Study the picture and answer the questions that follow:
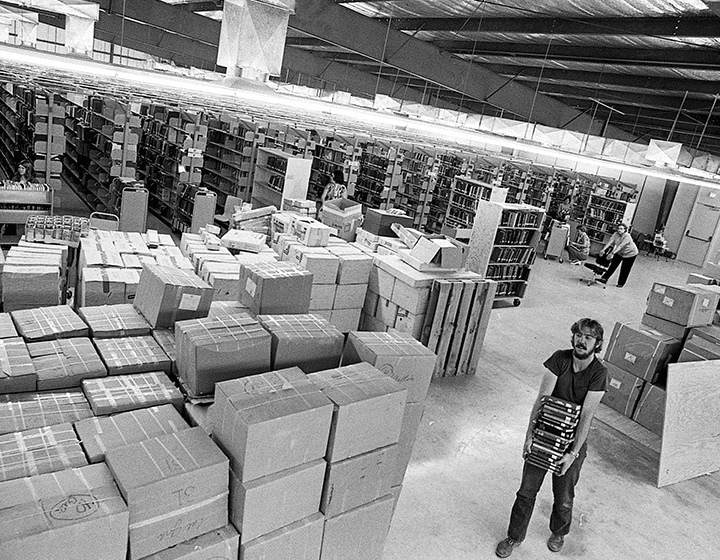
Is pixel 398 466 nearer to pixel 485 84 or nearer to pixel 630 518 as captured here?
pixel 630 518

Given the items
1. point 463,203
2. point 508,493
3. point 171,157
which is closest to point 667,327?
point 508,493

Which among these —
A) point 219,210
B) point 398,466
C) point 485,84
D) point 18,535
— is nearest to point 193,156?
point 219,210

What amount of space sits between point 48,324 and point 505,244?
7173 millimetres

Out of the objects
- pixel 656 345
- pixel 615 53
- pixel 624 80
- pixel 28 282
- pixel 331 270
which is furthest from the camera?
pixel 624 80

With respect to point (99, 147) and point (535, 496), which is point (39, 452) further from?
point (99, 147)

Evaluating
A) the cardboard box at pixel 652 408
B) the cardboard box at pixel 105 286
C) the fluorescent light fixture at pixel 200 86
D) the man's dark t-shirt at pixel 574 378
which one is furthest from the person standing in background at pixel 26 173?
the cardboard box at pixel 652 408

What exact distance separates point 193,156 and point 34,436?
8.66 m

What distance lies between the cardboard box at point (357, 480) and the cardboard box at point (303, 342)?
683 mm

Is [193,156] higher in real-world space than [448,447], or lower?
higher

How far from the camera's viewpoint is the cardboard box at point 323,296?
6.02 m

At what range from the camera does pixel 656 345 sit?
5.55 m

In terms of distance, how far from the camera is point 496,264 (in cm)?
895

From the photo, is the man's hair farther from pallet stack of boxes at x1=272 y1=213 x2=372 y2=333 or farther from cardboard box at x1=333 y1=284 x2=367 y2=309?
cardboard box at x1=333 y1=284 x2=367 y2=309

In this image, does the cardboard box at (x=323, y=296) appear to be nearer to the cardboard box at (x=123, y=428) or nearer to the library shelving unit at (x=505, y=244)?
the cardboard box at (x=123, y=428)
